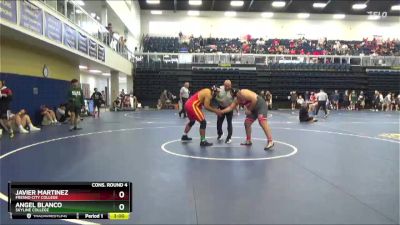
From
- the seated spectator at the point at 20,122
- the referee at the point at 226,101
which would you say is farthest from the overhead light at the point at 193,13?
the referee at the point at 226,101

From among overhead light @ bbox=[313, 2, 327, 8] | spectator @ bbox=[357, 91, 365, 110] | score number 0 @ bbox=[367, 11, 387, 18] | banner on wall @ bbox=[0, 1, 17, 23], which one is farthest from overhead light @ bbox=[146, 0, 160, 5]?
banner on wall @ bbox=[0, 1, 17, 23]

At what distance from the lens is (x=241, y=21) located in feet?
124

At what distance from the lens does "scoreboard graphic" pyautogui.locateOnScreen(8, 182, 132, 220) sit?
285 centimetres

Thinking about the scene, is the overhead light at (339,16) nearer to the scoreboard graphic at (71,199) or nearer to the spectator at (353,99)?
the spectator at (353,99)

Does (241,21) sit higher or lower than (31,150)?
higher

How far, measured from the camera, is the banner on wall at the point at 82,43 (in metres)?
14.4

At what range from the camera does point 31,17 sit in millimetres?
9891

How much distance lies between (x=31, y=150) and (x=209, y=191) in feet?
15.9

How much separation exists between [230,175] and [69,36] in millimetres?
10281

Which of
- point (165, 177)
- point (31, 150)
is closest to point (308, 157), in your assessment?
point (165, 177)

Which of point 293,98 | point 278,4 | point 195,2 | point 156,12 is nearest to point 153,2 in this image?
point 156,12

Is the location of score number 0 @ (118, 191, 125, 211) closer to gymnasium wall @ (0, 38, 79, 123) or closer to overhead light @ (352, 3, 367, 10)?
gymnasium wall @ (0, 38, 79, 123)

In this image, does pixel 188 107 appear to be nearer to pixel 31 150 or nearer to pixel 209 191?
pixel 31 150

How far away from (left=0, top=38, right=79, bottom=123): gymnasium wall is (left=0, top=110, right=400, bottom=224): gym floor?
→ 3.36 meters
